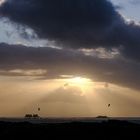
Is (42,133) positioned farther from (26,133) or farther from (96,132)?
(96,132)

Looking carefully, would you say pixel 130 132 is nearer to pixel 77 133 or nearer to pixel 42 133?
pixel 77 133

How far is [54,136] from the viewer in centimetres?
5809

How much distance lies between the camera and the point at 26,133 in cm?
5997

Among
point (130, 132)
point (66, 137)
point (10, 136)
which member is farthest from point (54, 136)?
point (130, 132)

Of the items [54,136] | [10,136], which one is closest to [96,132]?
[54,136]

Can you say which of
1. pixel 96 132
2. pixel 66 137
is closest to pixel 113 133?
pixel 96 132

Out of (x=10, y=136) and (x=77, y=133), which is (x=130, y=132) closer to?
(x=77, y=133)

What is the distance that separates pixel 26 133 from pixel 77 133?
655 cm

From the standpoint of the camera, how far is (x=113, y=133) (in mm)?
60188

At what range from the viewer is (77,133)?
60000mm

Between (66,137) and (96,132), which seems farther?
(96,132)

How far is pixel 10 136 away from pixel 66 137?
279 inches

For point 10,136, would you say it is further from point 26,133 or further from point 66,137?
point 66,137

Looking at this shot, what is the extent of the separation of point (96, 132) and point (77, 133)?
2.63m
